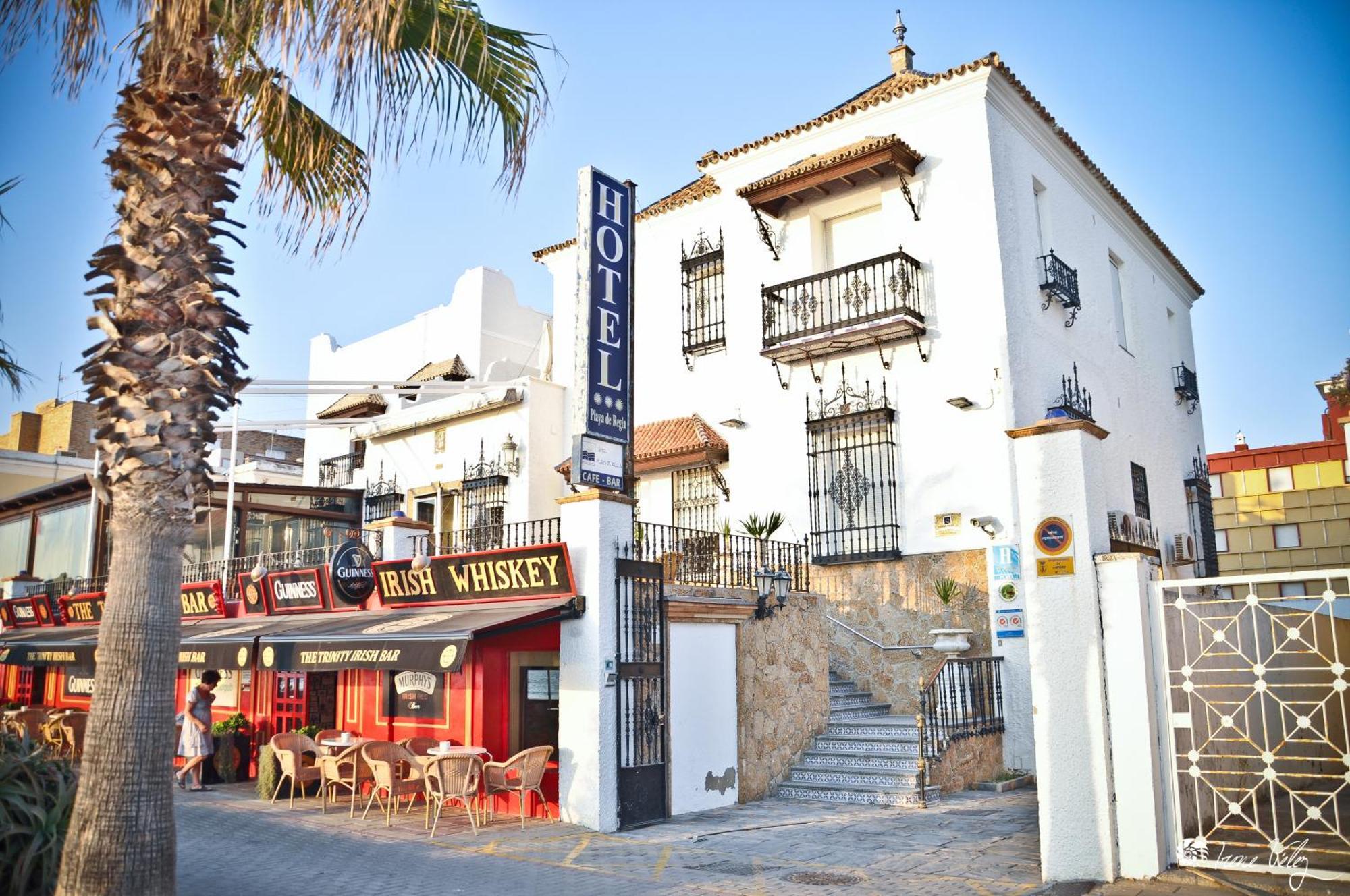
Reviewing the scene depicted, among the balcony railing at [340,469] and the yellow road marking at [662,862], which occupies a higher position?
the balcony railing at [340,469]

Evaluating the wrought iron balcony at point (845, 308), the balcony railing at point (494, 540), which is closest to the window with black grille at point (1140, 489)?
the wrought iron balcony at point (845, 308)

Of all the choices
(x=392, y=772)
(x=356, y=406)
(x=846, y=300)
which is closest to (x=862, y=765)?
(x=392, y=772)

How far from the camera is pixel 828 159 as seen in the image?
16797 millimetres

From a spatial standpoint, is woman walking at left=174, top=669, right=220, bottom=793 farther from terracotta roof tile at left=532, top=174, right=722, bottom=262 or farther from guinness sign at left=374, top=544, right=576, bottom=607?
terracotta roof tile at left=532, top=174, right=722, bottom=262

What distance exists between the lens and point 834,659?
16.2 m

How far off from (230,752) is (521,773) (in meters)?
6.46

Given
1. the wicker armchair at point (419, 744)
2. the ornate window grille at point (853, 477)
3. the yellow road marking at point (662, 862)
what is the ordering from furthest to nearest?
the ornate window grille at point (853, 477), the wicker armchair at point (419, 744), the yellow road marking at point (662, 862)

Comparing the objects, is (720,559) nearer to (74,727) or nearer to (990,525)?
(990,525)

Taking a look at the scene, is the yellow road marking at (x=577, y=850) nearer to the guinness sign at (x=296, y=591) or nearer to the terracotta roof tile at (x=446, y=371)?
the guinness sign at (x=296, y=591)

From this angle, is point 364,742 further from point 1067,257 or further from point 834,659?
point 1067,257

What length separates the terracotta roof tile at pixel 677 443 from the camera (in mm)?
18453

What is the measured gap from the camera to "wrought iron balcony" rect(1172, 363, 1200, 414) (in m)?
23.4

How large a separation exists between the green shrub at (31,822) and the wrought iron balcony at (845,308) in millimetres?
12672

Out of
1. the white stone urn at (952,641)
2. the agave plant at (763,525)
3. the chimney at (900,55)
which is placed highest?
the chimney at (900,55)
